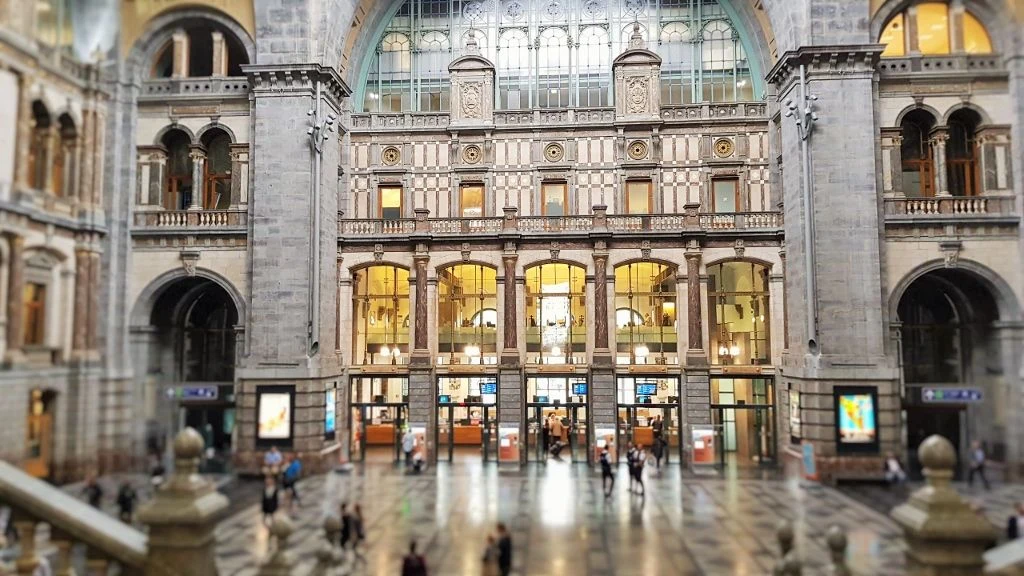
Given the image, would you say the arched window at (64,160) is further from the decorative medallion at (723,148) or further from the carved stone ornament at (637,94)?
the decorative medallion at (723,148)

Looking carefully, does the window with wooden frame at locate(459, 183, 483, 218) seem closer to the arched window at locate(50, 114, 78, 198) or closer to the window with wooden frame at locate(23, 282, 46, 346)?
the arched window at locate(50, 114, 78, 198)

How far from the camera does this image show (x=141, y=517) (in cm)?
652

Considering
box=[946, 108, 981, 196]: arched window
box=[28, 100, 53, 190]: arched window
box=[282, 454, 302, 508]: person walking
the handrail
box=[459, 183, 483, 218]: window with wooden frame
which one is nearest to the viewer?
the handrail

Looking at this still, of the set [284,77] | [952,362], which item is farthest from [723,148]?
[284,77]

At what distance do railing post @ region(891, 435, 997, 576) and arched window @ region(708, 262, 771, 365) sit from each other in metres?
23.2

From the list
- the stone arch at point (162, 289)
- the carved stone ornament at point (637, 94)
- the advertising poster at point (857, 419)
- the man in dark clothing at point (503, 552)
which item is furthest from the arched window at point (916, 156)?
the stone arch at point (162, 289)

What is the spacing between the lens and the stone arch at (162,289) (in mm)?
25906

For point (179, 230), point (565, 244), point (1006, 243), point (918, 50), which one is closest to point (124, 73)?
point (179, 230)

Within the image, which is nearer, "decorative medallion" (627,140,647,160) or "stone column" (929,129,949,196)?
"stone column" (929,129,949,196)

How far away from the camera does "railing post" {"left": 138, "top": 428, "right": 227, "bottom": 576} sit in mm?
6594

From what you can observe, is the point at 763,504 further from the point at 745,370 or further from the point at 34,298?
the point at 34,298

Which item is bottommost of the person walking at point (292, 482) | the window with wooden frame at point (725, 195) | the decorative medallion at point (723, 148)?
the person walking at point (292, 482)

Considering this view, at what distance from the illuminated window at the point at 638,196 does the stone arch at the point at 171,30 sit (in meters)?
16.6

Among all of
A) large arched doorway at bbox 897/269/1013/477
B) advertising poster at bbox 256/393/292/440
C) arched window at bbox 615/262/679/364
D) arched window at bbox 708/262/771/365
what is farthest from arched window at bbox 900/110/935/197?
advertising poster at bbox 256/393/292/440
